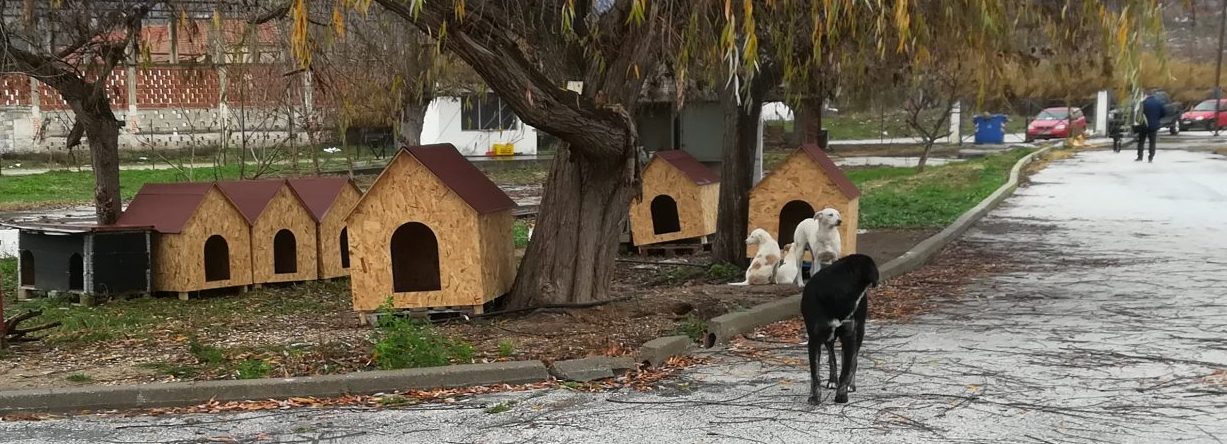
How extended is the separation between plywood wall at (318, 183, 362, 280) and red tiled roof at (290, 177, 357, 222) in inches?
1.9

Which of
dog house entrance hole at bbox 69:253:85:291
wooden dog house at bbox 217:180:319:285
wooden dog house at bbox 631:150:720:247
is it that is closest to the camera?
dog house entrance hole at bbox 69:253:85:291

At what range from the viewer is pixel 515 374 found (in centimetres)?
748

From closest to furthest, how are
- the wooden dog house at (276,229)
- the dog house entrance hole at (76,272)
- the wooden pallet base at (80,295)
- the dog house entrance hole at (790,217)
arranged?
the wooden pallet base at (80,295) → the dog house entrance hole at (76,272) → the wooden dog house at (276,229) → the dog house entrance hole at (790,217)

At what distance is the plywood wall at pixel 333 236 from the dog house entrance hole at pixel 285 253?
11.1 inches

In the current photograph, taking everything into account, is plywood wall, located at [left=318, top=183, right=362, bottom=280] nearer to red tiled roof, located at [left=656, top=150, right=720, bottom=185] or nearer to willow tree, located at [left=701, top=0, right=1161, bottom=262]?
red tiled roof, located at [left=656, top=150, right=720, bottom=185]

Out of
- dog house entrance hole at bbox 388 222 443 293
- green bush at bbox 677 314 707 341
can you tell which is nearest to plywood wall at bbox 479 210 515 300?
dog house entrance hole at bbox 388 222 443 293

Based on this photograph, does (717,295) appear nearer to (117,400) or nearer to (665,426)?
(665,426)

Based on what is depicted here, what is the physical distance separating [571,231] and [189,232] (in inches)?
173

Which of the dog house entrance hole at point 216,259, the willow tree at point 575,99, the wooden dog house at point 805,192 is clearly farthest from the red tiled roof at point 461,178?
the dog house entrance hole at point 216,259

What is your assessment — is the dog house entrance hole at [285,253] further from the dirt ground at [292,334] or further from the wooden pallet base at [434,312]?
the wooden pallet base at [434,312]

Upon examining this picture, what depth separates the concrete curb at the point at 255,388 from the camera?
6914mm

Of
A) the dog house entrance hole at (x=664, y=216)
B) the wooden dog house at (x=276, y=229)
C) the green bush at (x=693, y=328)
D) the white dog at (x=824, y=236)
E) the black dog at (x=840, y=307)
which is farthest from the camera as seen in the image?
the dog house entrance hole at (x=664, y=216)

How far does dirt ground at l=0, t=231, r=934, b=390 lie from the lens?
25.4 ft

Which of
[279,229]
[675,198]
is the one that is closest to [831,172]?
[675,198]
